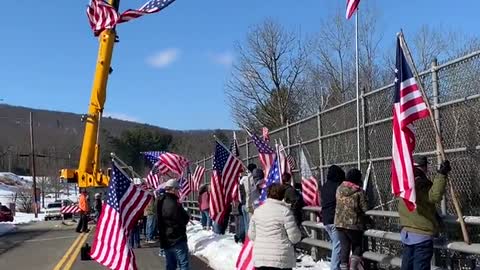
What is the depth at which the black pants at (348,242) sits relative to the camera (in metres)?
9.86

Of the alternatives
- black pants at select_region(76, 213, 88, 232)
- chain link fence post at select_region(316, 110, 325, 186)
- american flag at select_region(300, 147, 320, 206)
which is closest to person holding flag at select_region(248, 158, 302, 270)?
american flag at select_region(300, 147, 320, 206)

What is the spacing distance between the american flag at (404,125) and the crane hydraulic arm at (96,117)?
22.4 metres

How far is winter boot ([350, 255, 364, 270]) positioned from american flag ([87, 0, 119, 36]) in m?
19.5

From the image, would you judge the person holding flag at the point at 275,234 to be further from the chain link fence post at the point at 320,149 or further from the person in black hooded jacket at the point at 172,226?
the chain link fence post at the point at 320,149

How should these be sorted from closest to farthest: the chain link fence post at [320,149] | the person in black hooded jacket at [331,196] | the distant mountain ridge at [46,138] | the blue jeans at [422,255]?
the blue jeans at [422,255]
the person in black hooded jacket at [331,196]
the chain link fence post at [320,149]
the distant mountain ridge at [46,138]

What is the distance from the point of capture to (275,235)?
7668 millimetres

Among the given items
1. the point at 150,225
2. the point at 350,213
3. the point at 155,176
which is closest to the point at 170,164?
the point at 155,176

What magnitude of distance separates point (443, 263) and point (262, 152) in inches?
304

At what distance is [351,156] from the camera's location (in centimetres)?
1223

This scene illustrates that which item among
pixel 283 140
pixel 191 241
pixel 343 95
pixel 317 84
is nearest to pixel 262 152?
pixel 283 140

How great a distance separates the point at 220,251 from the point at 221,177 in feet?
5.85

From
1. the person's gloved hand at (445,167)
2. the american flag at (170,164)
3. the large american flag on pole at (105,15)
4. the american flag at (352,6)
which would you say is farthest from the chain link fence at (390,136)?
the large american flag on pole at (105,15)

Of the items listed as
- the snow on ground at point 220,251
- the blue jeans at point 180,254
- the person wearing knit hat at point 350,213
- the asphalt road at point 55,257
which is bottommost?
the asphalt road at point 55,257

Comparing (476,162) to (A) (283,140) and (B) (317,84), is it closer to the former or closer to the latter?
(A) (283,140)
